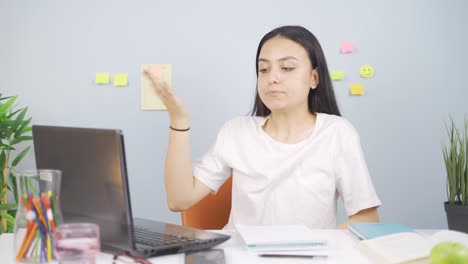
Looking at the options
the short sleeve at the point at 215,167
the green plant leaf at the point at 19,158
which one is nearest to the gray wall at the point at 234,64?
the green plant leaf at the point at 19,158

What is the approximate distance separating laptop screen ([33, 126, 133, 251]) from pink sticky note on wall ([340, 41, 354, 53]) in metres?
1.87

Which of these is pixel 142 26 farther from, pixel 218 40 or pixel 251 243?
pixel 251 243

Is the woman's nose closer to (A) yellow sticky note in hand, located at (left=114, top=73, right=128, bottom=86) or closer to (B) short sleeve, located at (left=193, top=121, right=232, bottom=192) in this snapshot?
(B) short sleeve, located at (left=193, top=121, right=232, bottom=192)

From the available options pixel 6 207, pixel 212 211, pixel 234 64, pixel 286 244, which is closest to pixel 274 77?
pixel 212 211

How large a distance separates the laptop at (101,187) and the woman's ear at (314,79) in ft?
2.61

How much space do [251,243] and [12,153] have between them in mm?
2046

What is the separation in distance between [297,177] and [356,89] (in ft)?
3.81

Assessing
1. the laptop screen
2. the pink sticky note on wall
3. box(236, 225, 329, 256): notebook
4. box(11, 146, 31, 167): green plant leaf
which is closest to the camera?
the laptop screen

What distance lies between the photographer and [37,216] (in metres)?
0.85

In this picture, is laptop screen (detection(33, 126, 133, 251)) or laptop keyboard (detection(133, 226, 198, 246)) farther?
laptop keyboard (detection(133, 226, 198, 246))

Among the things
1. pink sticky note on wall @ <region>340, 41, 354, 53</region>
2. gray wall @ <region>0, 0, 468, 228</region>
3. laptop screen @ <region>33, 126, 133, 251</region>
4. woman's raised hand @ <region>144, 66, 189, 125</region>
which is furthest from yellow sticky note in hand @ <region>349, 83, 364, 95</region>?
laptop screen @ <region>33, 126, 133, 251</region>

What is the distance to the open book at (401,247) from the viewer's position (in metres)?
1.00

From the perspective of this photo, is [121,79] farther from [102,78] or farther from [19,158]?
[19,158]

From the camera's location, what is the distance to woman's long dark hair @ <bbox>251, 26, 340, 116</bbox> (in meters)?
1.73
